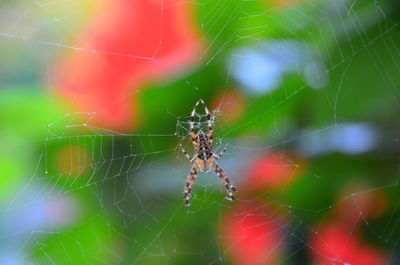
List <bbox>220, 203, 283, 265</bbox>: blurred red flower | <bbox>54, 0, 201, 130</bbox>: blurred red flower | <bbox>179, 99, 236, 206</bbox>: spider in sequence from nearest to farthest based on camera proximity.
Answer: <bbox>54, 0, 201, 130</bbox>: blurred red flower < <bbox>220, 203, 283, 265</bbox>: blurred red flower < <bbox>179, 99, 236, 206</bbox>: spider

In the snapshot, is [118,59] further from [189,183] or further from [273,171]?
[189,183]

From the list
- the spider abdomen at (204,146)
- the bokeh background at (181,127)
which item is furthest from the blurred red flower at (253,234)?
the spider abdomen at (204,146)

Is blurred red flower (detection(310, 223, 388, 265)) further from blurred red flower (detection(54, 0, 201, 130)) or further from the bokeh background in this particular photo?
blurred red flower (detection(54, 0, 201, 130))

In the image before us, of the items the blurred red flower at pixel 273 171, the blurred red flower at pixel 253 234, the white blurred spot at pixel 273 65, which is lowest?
the blurred red flower at pixel 253 234

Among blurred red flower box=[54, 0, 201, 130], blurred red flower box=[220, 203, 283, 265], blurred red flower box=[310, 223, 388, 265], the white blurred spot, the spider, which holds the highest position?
blurred red flower box=[54, 0, 201, 130]

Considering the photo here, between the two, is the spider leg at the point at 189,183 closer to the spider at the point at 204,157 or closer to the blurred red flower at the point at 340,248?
the spider at the point at 204,157

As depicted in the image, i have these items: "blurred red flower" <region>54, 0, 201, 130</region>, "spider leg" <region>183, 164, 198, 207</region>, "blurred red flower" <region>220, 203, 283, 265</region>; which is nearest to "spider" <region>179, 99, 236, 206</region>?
"spider leg" <region>183, 164, 198, 207</region>

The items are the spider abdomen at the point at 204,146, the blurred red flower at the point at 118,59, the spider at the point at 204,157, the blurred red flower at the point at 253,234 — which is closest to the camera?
the blurred red flower at the point at 118,59

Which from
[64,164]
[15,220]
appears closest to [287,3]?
[64,164]

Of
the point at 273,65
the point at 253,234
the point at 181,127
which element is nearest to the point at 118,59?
the point at 181,127
